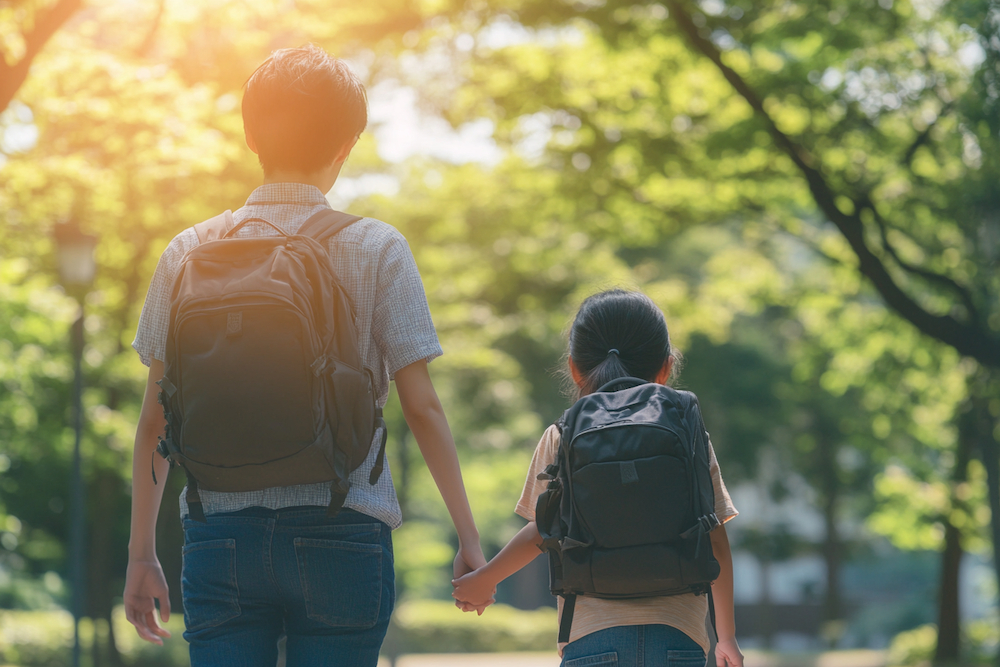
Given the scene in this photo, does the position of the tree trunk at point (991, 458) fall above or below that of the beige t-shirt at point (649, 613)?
below

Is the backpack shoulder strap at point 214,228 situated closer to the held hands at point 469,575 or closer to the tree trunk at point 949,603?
the held hands at point 469,575

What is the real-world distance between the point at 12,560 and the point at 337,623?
2092 centimetres

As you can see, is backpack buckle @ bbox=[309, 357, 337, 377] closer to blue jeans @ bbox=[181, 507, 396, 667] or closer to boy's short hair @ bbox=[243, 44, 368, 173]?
blue jeans @ bbox=[181, 507, 396, 667]

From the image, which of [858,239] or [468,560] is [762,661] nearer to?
[858,239]

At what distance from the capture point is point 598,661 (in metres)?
2.13

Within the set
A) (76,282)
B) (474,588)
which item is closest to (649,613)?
(474,588)

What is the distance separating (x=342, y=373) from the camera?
6.09ft

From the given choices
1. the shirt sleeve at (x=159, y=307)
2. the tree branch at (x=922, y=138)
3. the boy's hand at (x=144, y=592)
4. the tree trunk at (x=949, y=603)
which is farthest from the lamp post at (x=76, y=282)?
the tree trunk at (x=949, y=603)

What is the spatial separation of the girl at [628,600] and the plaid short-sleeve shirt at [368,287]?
0.40m

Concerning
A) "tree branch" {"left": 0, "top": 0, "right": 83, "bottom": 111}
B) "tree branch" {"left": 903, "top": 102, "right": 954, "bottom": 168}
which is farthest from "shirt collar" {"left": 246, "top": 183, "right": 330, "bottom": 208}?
"tree branch" {"left": 903, "top": 102, "right": 954, "bottom": 168}

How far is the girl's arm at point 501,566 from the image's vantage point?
2307mm

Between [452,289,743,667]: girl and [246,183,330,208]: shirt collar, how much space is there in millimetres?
752

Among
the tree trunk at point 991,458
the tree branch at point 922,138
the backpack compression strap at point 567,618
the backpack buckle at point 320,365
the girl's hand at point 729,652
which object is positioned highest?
the tree branch at point 922,138

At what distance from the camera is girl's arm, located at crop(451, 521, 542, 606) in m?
2.31
